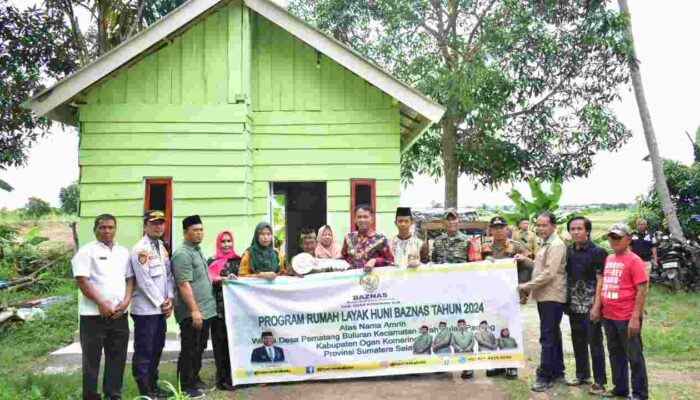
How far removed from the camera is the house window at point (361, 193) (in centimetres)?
716

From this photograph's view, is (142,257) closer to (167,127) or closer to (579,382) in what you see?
(167,127)

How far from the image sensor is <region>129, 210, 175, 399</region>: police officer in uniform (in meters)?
4.61

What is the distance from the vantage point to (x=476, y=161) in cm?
1667

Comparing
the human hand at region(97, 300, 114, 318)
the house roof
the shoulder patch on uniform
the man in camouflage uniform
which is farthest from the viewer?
the house roof

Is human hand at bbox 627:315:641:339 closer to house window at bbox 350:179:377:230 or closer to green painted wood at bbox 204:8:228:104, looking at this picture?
house window at bbox 350:179:377:230

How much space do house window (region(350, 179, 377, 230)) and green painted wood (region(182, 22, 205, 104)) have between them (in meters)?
2.25

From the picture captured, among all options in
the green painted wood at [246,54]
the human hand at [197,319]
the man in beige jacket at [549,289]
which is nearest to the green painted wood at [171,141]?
the green painted wood at [246,54]

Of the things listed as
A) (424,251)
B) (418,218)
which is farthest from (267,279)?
(418,218)

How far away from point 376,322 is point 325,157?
8.54ft

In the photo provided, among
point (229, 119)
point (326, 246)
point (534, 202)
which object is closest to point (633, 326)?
point (326, 246)

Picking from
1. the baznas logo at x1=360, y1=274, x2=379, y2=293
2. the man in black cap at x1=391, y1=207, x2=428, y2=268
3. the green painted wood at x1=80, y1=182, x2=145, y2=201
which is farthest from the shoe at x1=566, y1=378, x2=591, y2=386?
the green painted wood at x1=80, y1=182, x2=145, y2=201

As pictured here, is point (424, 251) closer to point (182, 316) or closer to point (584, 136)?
point (182, 316)

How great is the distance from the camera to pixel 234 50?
6.89 m

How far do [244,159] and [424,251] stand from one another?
8.71 ft
